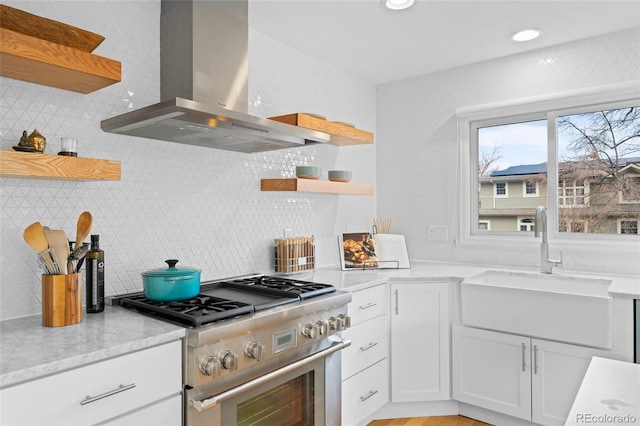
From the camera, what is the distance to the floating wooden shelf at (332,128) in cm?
236

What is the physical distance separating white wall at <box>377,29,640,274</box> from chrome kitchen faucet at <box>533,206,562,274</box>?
0.13 m

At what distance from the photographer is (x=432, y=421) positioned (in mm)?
2695

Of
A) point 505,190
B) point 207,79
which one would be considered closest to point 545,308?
point 505,190

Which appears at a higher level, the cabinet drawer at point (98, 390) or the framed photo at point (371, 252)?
the framed photo at point (371, 252)

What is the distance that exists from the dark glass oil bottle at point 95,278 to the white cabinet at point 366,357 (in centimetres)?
122

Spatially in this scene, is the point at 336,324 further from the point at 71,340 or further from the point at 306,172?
the point at 71,340

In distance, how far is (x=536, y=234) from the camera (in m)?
2.94

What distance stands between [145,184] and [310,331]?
1.07 meters

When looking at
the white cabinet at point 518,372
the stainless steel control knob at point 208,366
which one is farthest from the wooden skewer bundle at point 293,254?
the stainless steel control knob at point 208,366

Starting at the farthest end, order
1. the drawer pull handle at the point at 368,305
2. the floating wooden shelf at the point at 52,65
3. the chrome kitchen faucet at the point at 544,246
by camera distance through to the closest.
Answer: the chrome kitchen faucet at the point at 544,246, the drawer pull handle at the point at 368,305, the floating wooden shelf at the point at 52,65

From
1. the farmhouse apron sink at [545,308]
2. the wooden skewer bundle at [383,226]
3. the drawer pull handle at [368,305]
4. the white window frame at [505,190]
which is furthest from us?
the wooden skewer bundle at [383,226]

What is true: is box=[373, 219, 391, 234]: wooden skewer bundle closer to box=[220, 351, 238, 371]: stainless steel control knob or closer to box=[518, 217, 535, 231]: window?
box=[518, 217, 535, 231]: window

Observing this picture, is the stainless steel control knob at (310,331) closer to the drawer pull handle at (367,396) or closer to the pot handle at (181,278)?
the pot handle at (181,278)

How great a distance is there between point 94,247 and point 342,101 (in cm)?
221
